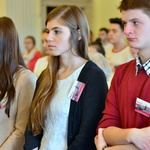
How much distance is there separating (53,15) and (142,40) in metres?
0.66

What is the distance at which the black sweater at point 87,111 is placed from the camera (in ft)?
5.12

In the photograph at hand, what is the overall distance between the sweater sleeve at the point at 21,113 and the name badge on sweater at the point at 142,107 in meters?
0.85

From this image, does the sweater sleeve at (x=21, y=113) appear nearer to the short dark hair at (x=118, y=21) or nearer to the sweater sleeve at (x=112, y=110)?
the sweater sleeve at (x=112, y=110)

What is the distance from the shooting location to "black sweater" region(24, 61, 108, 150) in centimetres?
156

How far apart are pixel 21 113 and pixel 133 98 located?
84 cm

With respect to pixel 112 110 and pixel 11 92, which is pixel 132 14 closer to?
pixel 112 110

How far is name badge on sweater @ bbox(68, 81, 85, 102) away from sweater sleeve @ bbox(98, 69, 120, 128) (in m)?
0.23

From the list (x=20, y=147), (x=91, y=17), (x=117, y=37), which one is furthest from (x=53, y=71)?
(x=91, y=17)

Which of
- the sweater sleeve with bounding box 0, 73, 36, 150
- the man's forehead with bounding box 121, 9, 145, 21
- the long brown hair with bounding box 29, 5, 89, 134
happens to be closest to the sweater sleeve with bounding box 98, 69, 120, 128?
the man's forehead with bounding box 121, 9, 145, 21

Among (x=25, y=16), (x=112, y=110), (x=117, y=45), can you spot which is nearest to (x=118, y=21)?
(x=117, y=45)

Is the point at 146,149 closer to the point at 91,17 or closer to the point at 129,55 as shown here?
the point at 129,55

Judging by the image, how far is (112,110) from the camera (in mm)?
1389

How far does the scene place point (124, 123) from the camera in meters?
1.32

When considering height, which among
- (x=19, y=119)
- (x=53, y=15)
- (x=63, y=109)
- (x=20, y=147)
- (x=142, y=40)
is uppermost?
(x=53, y=15)
